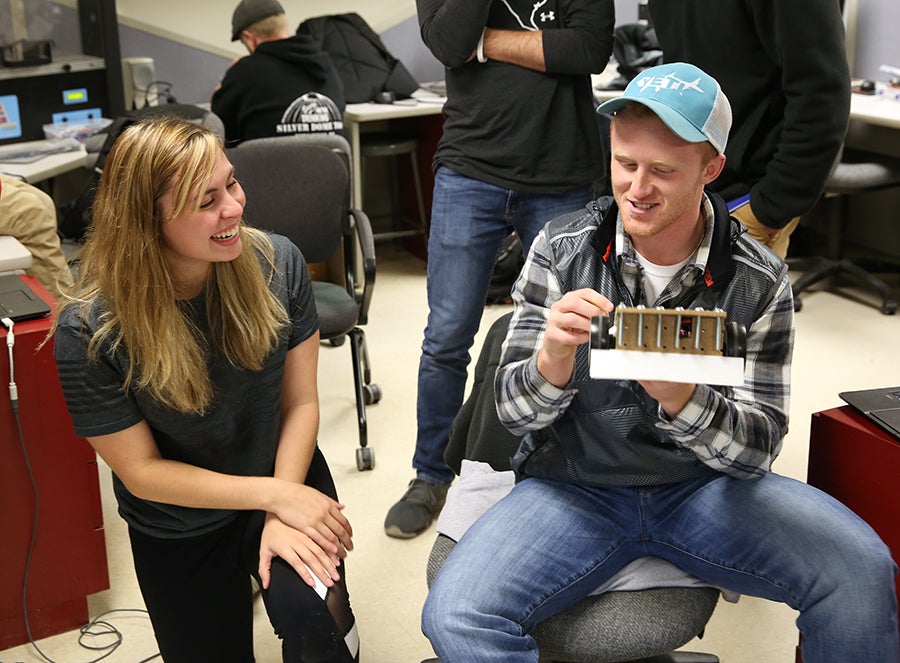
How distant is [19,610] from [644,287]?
1445mm

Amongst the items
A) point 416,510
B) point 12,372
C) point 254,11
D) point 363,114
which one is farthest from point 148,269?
point 363,114

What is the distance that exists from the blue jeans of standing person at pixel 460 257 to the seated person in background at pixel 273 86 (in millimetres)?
1570

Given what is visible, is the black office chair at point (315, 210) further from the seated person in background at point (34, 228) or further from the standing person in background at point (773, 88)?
the standing person in background at point (773, 88)

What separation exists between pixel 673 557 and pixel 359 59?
3411mm

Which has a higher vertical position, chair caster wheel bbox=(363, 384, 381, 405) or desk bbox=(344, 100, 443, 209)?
desk bbox=(344, 100, 443, 209)

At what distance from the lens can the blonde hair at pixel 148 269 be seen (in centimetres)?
162

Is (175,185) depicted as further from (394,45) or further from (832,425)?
(394,45)

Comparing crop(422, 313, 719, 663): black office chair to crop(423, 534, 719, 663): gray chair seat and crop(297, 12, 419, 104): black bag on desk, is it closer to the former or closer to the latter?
crop(423, 534, 719, 663): gray chair seat

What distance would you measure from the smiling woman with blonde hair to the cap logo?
2.13ft

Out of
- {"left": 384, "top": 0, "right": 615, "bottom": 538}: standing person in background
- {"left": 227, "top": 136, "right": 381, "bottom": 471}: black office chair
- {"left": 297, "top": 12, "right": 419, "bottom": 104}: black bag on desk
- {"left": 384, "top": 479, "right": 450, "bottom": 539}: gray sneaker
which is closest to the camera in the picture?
{"left": 384, "top": 0, "right": 615, "bottom": 538}: standing person in background

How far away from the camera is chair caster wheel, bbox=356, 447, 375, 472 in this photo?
2875 mm

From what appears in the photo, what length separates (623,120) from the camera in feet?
5.09

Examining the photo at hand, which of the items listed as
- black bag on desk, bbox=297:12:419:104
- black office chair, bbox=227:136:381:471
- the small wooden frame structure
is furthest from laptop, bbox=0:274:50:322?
black bag on desk, bbox=297:12:419:104

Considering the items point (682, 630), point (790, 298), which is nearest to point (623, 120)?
point (790, 298)
